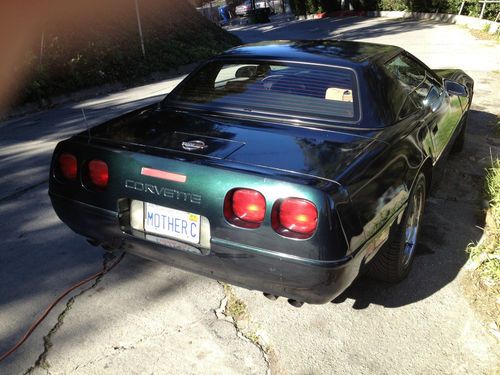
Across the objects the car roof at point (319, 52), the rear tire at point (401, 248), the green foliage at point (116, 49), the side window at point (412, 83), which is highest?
the car roof at point (319, 52)

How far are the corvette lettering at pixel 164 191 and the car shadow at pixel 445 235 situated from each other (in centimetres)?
120

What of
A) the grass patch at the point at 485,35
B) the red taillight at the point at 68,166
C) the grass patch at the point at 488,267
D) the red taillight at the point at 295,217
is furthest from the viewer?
the grass patch at the point at 485,35

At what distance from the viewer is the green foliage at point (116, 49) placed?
10.1 meters

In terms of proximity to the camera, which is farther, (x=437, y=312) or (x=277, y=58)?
(x=277, y=58)

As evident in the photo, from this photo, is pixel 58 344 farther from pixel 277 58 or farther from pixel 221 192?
pixel 277 58

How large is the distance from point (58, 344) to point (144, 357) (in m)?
0.51

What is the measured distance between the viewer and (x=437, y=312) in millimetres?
2719

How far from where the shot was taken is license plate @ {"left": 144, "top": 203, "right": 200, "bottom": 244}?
7.47 ft

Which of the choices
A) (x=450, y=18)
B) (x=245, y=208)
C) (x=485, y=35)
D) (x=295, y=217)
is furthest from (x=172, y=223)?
(x=450, y=18)

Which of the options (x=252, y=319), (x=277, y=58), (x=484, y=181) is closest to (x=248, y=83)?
(x=277, y=58)

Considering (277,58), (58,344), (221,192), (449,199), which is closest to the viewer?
(221,192)

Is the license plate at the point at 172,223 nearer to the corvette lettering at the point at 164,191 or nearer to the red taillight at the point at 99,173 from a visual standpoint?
the corvette lettering at the point at 164,191

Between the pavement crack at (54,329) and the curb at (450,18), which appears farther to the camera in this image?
the curb at (450,18)

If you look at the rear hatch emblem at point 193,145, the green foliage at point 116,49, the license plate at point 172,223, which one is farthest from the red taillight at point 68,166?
the green foliage at point 116,49
